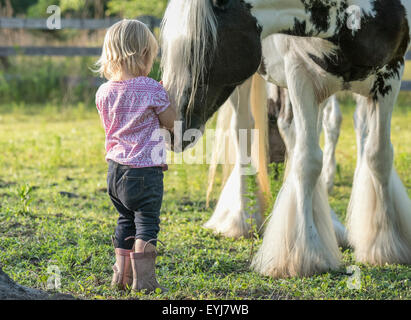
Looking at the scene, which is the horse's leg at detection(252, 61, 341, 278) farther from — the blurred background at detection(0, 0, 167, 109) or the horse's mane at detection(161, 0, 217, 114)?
the blurred background at detection(0, 0, 167, 109)

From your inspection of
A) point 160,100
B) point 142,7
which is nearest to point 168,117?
point 160,100

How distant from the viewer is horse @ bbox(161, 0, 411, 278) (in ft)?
9.66

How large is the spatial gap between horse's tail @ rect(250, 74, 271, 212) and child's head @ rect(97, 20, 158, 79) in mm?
1834

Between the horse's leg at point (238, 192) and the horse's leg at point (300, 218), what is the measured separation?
91cm

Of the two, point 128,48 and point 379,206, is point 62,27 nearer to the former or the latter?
point 379,206

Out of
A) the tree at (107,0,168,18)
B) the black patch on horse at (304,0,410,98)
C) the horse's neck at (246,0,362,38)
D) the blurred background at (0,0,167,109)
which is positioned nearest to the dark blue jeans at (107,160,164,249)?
the horse's neck at (246,0,362,38)

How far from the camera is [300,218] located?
3656mm

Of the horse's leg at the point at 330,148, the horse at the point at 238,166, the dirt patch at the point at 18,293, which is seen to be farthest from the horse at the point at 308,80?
the horse's leg at the point at 330,148

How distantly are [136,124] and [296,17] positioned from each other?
3.21 feet

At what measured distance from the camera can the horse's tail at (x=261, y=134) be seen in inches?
185

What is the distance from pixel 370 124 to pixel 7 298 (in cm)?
223

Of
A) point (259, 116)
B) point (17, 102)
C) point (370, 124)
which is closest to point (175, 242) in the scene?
point (259, 116)

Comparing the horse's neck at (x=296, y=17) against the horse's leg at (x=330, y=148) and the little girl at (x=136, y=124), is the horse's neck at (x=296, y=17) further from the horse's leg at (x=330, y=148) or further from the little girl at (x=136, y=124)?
the horse's leg at (x=330, y=148)
